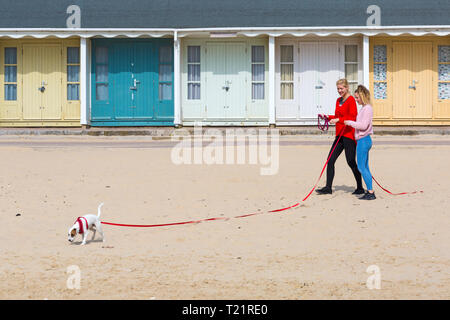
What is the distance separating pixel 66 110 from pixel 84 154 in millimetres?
8060

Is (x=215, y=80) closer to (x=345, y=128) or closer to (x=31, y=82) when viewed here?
(x=31, y=82)

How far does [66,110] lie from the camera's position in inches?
912

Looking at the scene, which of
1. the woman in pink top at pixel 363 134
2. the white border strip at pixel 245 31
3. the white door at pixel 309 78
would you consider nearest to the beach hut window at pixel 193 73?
the white border strip at pixel 245 31

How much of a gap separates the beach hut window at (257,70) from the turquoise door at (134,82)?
8.73 ft

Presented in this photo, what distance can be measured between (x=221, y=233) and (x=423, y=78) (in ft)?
55.5

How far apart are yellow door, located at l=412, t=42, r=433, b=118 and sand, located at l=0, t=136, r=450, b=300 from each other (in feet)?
29.5

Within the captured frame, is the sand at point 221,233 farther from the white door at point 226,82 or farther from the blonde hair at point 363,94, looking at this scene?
the white door at point 226,82

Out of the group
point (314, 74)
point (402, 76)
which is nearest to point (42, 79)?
point (314, 74)

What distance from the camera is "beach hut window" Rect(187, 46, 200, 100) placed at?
75.8 feet

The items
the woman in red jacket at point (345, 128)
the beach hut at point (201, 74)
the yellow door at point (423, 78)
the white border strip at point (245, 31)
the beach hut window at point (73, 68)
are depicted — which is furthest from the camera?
the beach hut window at point (73, 68)

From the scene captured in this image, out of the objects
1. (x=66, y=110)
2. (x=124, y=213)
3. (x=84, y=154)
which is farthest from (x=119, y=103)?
(x=124, y=213)

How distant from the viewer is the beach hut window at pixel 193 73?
23.1 metres

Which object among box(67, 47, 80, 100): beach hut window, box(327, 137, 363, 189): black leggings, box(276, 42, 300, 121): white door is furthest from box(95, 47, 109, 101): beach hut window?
box(327, 137, 363, 189): black leggings

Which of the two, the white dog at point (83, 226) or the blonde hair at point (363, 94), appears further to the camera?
the blonde hair at point (363, 94)
